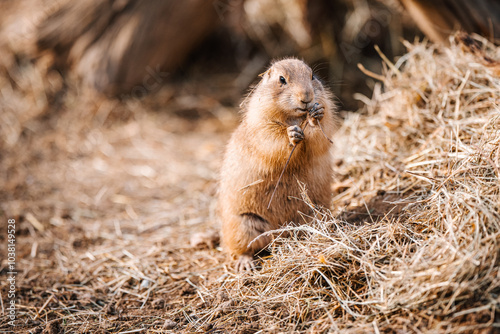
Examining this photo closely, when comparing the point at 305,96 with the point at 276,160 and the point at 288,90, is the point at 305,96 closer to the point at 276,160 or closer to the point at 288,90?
the point at 288,90

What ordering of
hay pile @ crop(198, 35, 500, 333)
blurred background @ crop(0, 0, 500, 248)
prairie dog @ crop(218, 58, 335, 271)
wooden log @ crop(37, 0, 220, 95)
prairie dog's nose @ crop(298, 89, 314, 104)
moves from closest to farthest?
1. hay pile @ crop(198, 35, 500, 333)
2. prairie dog's nose @ crop(298, 89, 314, 104)
3. prairie dog @ crop(218, 58, 335, 271)
4. blurred background @ crop(0, 0, 500, 248)
5. wooden log @ crop(37, 0, 220, 95)

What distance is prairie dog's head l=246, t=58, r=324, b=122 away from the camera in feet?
12.2

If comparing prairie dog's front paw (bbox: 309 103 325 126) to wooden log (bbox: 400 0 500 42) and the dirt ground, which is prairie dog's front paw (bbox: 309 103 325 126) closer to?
the dirt ground

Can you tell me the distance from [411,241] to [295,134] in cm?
120

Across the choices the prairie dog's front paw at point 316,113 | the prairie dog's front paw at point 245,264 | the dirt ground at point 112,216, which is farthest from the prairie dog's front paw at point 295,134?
the dirt ground at point 112,216

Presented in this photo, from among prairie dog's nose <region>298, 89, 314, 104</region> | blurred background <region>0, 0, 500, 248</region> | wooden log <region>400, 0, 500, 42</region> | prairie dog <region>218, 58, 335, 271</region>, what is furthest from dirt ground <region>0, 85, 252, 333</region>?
wooden log <region>400, 0, 500, 42</region>

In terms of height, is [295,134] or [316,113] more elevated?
[316,113]

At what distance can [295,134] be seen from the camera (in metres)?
3.69

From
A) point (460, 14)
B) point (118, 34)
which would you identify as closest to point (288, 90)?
point (460, 14)

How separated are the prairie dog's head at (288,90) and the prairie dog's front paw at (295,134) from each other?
12cm

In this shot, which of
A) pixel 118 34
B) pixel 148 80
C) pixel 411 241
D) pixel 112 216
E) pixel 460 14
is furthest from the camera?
pixel 148 80

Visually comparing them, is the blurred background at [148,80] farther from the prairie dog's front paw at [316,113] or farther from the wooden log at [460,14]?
the prairie dog's front paw at [316,113]

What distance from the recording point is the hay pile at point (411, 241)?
2809 millimetres

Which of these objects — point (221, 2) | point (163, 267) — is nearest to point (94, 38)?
point (221, 2)
